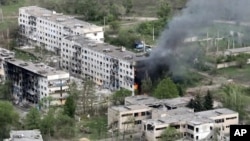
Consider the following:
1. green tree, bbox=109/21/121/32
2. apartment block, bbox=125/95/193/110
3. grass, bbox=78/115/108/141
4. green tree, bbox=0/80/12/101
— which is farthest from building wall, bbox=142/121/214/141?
green tree, bbox=109/21/121/32

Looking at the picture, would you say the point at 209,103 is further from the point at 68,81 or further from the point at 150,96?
the point at 68,81

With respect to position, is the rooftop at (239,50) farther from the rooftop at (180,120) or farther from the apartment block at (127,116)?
the rooftop at (180,120)

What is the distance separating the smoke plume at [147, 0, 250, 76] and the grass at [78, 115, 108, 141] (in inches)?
81.7

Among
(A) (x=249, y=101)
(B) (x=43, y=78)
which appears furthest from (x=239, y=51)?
(B) (x=43, y=78)

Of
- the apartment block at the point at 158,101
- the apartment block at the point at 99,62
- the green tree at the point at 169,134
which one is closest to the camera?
the green tree at the point at 169,134

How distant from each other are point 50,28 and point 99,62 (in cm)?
345

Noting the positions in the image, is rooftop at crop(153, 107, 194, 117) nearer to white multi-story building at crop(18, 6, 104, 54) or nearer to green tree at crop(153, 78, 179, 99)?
green tree at crop(153, 78, 179, 99)

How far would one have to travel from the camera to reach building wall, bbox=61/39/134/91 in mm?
13711

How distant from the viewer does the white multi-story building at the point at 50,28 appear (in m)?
16.7

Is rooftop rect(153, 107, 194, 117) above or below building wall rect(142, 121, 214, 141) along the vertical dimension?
above

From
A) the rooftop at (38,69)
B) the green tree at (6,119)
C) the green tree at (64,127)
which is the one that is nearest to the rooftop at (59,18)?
the rooftop at (38,69)

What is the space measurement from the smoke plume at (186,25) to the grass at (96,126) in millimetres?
2076

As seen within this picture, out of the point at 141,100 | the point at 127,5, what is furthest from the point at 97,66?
the point at 127,5

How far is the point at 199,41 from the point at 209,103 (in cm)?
502
